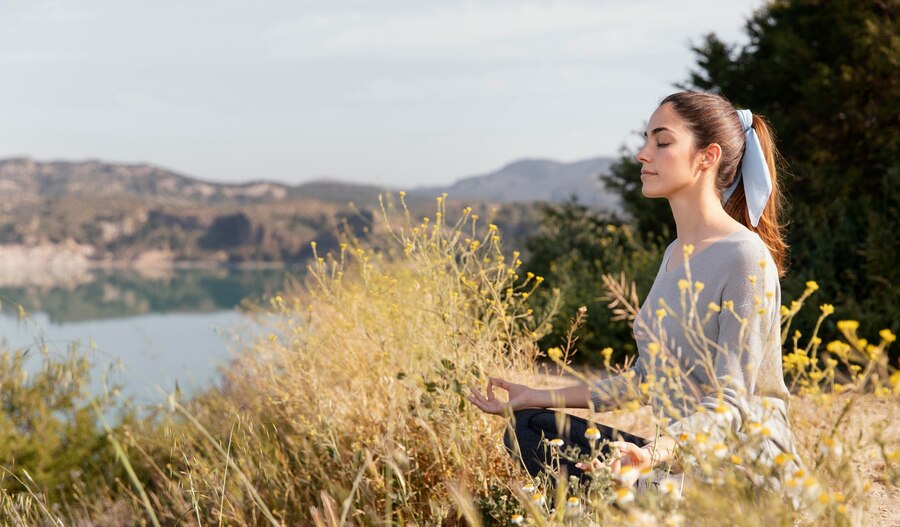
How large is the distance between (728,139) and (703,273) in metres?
0.48

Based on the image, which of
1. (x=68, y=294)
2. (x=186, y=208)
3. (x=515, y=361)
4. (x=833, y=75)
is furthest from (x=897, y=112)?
(x=186, y=208)

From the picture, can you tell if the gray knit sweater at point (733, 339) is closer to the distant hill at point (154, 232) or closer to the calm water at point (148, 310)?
the calm water at point (148, 310)

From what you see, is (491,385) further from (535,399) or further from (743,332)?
(743,332)

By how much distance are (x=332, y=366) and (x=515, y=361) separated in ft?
4.70

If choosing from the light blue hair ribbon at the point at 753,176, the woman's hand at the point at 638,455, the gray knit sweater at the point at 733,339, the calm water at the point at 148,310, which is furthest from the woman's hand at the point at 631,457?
the calm water at the point at 148,310

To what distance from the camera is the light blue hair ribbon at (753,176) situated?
2.32m

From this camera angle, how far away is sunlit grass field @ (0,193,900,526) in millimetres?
1442

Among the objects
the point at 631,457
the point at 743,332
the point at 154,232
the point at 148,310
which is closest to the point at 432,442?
the point at 631,457

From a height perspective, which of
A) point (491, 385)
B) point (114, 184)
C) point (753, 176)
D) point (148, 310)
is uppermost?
point (114, 184)

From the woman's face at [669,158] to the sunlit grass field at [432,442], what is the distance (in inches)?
15.0

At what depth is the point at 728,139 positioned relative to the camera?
2330 millimetres

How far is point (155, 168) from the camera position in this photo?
553ft

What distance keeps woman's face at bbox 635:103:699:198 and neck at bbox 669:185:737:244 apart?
0.10ft

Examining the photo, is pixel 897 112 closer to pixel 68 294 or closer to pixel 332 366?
pixel 332 366
